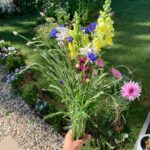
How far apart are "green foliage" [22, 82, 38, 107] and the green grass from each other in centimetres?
131

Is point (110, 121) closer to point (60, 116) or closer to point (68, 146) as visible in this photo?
point (60, 116)

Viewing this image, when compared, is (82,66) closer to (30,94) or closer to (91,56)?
(91,56)

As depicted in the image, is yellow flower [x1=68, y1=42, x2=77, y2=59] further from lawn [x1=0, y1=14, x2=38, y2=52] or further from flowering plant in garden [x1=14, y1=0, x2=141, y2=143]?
lawn [x1=0, y1=14, x2=38, y2=52]

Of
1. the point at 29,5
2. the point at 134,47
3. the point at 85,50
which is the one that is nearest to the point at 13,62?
the point at 134,47

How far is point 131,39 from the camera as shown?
23.2 ft

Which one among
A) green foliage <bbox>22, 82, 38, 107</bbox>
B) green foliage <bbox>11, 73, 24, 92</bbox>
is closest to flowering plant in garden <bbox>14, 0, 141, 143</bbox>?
green foliage <bbox>22, 82, 38, 107</bbox>

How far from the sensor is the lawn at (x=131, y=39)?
4.77 meters

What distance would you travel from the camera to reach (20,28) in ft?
24.6

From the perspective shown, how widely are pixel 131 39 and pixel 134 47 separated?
1.33 feet

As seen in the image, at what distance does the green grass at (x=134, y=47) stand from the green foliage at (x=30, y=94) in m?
1.31

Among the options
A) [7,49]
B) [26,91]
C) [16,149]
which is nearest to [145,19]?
[7,49]

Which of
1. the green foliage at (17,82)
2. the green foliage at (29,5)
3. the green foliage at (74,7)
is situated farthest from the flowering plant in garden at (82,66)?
the green foliage at (29,5)

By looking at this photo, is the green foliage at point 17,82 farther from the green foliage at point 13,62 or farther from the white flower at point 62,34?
the white flower at point 62,34

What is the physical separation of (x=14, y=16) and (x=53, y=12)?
1.25 metres
